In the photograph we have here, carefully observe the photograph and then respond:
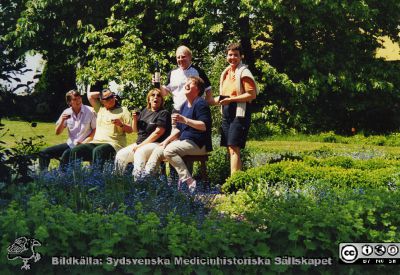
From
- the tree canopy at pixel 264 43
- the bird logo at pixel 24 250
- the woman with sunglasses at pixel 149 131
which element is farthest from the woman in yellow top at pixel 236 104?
the tree canopy at pixel 264 43

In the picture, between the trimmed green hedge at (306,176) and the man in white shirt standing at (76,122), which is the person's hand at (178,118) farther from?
the man in white shirt standing at (76,122)

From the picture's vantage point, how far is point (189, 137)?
6852 millimetres

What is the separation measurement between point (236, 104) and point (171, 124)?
0.77 m

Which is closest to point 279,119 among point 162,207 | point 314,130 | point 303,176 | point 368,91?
point 314,130

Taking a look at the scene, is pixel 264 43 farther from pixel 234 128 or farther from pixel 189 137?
pixel 189 137

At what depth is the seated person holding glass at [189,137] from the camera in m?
6.74

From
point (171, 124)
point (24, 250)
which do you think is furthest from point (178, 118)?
point (24, 250)

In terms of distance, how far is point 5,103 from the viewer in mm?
4613

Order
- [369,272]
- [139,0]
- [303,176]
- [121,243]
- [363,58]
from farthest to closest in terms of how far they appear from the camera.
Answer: [363,58] → [139,0] → [303,176] → [369,272] → [121,243]

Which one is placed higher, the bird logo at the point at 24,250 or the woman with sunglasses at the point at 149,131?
the woman with sunglasses at the point at 149,131

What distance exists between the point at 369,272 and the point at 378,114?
12.8m

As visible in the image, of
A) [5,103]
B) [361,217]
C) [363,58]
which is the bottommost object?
[361,217]

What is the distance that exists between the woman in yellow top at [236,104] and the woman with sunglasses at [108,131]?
1141 mm

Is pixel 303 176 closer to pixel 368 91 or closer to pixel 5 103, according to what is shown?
pixel 5 103
